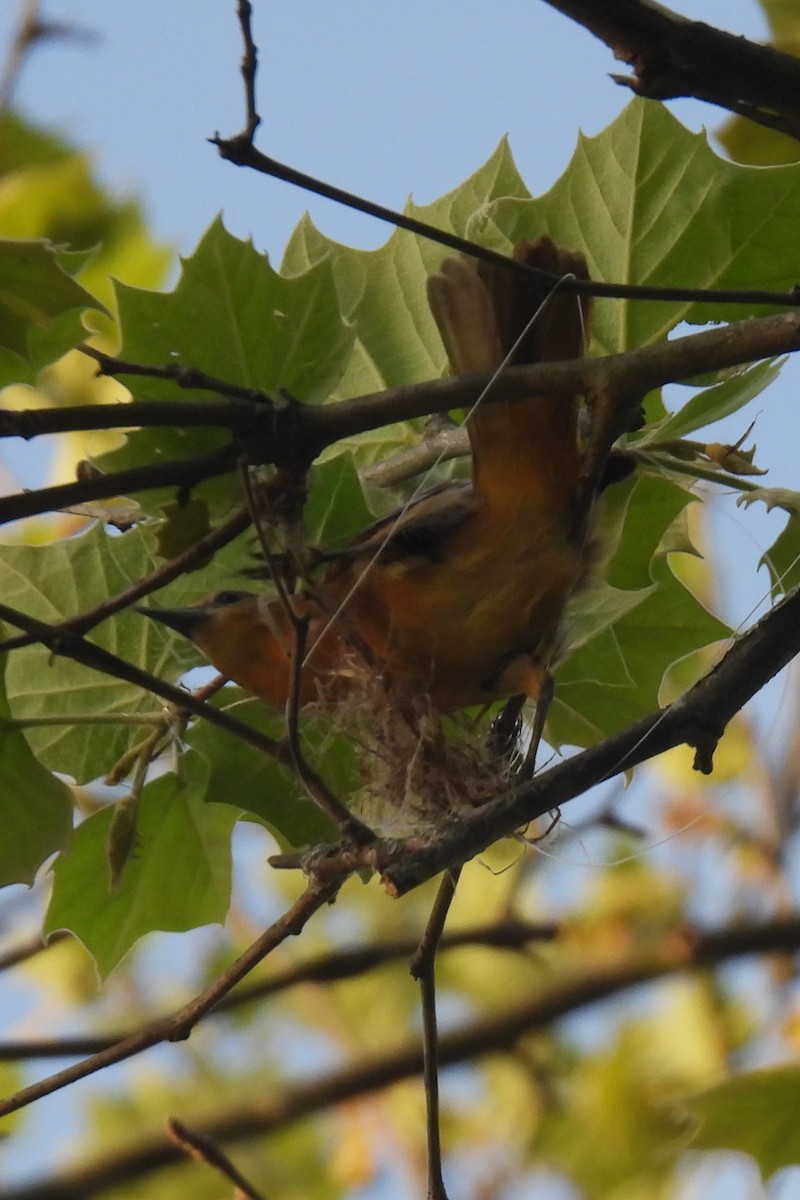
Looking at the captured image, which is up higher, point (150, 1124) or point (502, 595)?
point (150, 1124)

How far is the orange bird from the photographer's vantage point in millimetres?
1586

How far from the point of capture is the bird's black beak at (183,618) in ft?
5.39

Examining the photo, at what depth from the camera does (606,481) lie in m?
1.58

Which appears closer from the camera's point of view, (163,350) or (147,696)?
(163,350)

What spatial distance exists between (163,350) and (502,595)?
1.83ft

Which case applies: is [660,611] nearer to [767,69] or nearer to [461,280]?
[461,280]

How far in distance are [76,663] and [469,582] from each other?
19.7 inches

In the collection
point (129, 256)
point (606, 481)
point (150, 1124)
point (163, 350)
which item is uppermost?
point (129, 256)

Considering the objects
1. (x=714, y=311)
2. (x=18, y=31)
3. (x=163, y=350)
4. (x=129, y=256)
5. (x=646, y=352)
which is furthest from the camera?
(x=129, y=256)

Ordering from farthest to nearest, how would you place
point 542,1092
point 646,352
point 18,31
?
point 542,1092 < point 18,31 < point 646,352

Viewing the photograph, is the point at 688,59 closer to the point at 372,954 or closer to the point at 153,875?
the point at 153,875

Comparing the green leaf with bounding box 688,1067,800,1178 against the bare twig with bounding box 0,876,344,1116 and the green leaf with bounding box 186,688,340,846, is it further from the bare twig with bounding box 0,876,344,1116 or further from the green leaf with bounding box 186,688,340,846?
the bare twig with bounding box 0,876,344,1116

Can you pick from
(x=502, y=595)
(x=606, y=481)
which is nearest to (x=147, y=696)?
(x=502, y=595)

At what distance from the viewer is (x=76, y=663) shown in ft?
5.62
